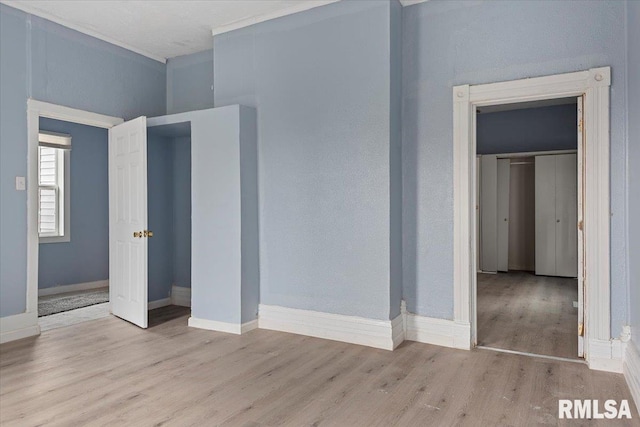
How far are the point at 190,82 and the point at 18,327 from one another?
3226 mm

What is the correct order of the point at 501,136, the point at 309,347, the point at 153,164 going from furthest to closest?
the point at 501,136 < the point at 153,164 < the point at 309,347

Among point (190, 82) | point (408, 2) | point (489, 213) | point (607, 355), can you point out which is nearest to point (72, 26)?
point (190, 82)

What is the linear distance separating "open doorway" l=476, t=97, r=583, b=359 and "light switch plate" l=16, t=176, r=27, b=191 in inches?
208

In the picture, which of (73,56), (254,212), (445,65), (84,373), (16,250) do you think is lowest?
(84,373)

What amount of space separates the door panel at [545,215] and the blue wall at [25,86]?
21.6 ft

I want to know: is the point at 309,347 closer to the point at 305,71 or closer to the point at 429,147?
the point at 429,147

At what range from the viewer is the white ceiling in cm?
414

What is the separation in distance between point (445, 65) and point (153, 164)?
348cm

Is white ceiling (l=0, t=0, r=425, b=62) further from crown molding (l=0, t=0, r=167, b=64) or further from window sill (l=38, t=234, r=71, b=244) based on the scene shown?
window sill (l=38, t=234, r=71, b=244)

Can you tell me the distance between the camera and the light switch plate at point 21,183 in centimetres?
413

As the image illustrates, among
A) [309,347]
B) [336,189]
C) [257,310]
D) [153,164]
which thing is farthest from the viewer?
[153,164]

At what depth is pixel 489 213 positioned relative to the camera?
8.04m

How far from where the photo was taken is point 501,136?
7988mm

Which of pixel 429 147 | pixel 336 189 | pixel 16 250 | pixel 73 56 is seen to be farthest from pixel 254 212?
pixel 73 56
